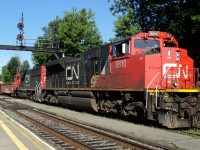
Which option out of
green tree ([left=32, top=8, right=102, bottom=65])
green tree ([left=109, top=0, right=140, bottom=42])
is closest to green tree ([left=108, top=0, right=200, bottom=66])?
green tree ([left=109, top=0, right=140, bottom=42])

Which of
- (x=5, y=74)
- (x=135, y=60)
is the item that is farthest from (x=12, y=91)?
(x=5, y=74)

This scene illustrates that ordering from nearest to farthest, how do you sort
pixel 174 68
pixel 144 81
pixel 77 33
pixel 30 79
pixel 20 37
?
1. pixel 174 68
2. pixel 144 81
3. pixel 20 37
4. pixel 30 79
5. pixel 77 33

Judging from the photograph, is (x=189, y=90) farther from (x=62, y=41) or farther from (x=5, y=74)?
(x=5, y=74)

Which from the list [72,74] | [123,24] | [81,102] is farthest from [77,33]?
[81,102]

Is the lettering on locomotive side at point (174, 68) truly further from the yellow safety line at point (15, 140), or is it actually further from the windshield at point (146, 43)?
the yellow safety line at point (15, 140)

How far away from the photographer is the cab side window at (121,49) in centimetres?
1447

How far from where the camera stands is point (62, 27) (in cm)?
4403

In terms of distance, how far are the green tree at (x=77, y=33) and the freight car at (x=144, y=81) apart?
23936 mm

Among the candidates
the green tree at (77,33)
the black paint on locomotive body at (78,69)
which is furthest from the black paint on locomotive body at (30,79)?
the green tree at (77,33)

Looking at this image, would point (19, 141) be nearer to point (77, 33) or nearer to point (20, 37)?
point (20, 37)

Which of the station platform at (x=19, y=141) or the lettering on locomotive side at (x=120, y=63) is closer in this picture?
the station platform at (x=19, y=141)

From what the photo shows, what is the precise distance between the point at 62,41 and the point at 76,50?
2.09 m

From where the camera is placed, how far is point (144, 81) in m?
13.3

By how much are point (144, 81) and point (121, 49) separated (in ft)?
7.38
